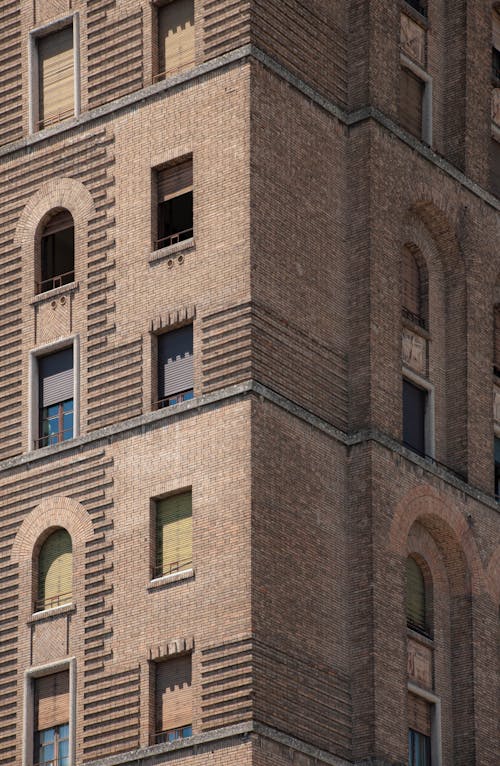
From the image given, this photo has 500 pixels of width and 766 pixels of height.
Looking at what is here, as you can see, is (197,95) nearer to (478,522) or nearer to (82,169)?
(82,169)

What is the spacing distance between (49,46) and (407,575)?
16.2m

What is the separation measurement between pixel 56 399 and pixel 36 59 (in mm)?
9315

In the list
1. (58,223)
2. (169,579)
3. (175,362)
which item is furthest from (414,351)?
(169,579)

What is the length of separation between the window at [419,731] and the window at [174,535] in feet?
21.9

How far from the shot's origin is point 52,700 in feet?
241

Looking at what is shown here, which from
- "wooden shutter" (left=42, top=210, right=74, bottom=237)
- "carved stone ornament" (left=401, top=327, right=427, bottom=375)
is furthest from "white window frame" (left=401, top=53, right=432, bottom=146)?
"wooden shutter" (left=42, top=210, right=74, bottom=237)

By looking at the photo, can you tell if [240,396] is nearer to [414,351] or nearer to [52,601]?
[52,601]

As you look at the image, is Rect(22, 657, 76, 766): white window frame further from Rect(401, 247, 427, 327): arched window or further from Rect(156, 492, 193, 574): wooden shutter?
Rect(401, 247, 427, 327): arched window

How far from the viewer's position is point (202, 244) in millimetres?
74438

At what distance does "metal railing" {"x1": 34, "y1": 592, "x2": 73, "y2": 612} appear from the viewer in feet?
243

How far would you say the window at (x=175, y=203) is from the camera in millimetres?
75500

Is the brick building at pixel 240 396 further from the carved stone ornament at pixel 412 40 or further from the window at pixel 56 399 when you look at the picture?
the carved stone ornament at pixel 412 40

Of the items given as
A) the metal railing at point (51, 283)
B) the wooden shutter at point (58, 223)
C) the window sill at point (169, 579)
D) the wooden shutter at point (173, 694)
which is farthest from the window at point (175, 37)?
the wooden shutter at point (173, 694)

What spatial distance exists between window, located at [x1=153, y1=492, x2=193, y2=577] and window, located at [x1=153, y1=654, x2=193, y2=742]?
7.32ft
